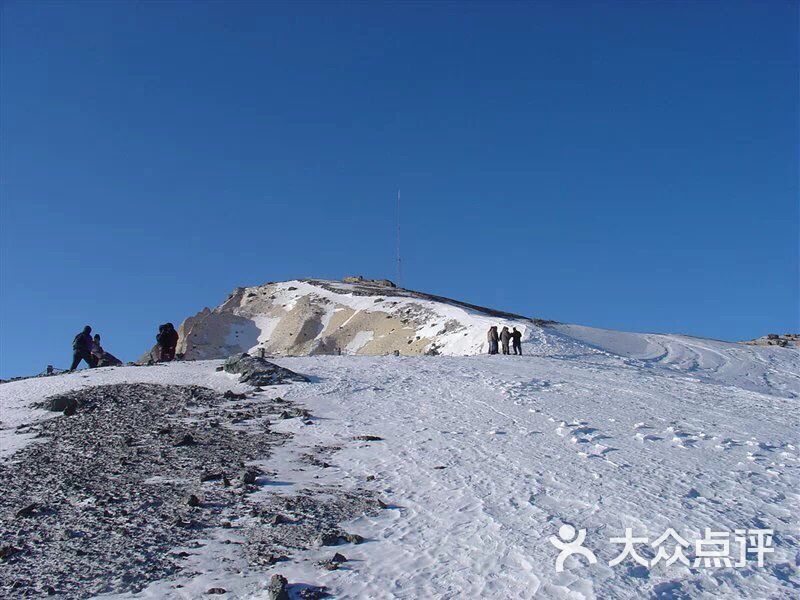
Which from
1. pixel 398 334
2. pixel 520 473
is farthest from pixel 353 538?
pixel 398 334

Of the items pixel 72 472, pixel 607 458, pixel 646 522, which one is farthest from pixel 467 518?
pixel 72 472

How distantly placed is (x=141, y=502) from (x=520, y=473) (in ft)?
21.9

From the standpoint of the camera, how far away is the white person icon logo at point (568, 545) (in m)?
9.88

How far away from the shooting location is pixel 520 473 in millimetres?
13484

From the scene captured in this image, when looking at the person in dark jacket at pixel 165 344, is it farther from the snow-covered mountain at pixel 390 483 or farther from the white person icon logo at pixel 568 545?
the white person icon logo at pixel 568 545

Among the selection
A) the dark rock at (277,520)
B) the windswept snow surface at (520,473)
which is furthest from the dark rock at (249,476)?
the dark rock at (277,520)

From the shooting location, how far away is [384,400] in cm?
1984

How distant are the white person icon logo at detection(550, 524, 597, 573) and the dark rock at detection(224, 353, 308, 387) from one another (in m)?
12.4

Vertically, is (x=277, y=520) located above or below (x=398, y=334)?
below

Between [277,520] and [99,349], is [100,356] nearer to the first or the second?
[99,349]

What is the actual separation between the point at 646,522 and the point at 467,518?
2.76 meters

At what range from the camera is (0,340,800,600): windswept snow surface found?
945 cm

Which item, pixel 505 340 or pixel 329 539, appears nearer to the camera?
pixel 329 539

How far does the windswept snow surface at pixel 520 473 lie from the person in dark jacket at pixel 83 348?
4614mm
